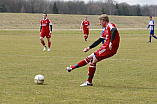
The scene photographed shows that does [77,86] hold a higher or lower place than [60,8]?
lower

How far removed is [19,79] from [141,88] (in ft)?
12.6

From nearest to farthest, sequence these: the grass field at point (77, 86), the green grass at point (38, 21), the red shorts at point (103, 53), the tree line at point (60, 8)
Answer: the grass field at point (77, 86) < the red shorts at point (103, 53) < the green grass at point (38, 21) < the tree line at point (60, 8)

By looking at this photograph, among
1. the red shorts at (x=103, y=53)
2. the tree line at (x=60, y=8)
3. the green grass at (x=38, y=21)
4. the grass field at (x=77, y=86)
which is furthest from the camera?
the tree line at (x=60, y=8)

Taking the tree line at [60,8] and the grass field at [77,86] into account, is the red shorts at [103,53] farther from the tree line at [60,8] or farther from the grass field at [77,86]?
the tree line at [60,8]

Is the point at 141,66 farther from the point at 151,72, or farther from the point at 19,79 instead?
the point at 19,79

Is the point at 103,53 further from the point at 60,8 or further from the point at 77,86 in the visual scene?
the point at 60,8

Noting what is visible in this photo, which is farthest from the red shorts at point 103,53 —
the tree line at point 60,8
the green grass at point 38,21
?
the tree line at point 60,8

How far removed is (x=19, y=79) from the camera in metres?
10.1

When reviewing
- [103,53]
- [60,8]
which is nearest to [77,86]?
[103,53]

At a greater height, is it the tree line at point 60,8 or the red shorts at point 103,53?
the tree line at point 60,8

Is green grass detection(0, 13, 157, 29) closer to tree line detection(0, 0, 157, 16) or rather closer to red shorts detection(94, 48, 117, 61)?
tree line detection(0, 0, 157, 16)

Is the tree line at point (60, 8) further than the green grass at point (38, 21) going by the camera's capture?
Yes

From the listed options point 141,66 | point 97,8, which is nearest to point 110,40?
point 141,66

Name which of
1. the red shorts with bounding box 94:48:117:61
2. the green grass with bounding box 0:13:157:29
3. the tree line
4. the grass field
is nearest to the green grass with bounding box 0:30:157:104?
the grass field
